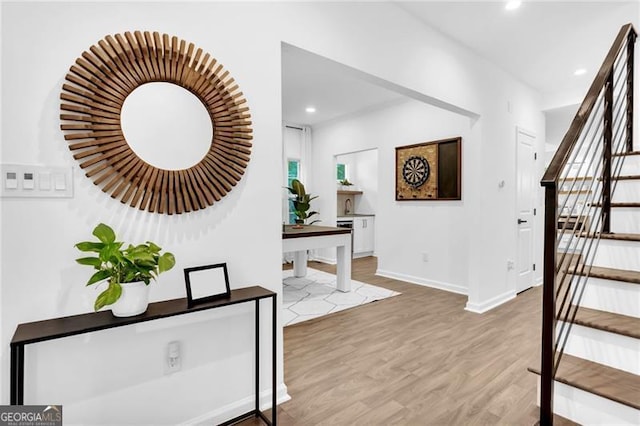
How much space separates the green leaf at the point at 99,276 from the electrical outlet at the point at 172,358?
1.71 ft

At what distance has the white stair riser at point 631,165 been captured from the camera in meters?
2.45

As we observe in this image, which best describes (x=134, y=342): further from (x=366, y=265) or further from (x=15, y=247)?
(x=366, y=265)

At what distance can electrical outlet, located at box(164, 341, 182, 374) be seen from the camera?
5.33ft

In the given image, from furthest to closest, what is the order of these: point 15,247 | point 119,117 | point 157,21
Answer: point 157,21 → point 119,117 → point 15,247

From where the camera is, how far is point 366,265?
20.4 feet

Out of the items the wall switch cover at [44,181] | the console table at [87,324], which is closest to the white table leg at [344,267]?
the console table at [87,324]

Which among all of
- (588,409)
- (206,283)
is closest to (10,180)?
(206,283)

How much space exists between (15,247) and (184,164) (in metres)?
0.72

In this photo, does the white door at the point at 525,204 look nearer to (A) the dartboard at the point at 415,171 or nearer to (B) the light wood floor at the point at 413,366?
(B) the light wood floor at the point at 413,366

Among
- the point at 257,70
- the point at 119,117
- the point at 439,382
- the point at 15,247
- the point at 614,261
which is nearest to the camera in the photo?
the point at 15,247

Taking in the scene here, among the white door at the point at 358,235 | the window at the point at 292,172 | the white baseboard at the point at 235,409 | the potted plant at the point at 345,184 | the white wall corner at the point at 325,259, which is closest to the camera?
the white baseboard at the point at 235,409

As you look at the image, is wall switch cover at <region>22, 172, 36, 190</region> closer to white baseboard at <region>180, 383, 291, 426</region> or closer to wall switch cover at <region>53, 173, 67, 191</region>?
wall switch cover at <region>53, 173, 67, 191</region>

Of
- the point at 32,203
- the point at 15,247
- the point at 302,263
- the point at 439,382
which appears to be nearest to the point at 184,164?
the point at 32,203

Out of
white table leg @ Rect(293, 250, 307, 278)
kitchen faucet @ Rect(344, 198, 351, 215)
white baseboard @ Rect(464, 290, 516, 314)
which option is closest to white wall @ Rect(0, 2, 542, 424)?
white baseboard @ Rect(464, 290, 516, 314)
